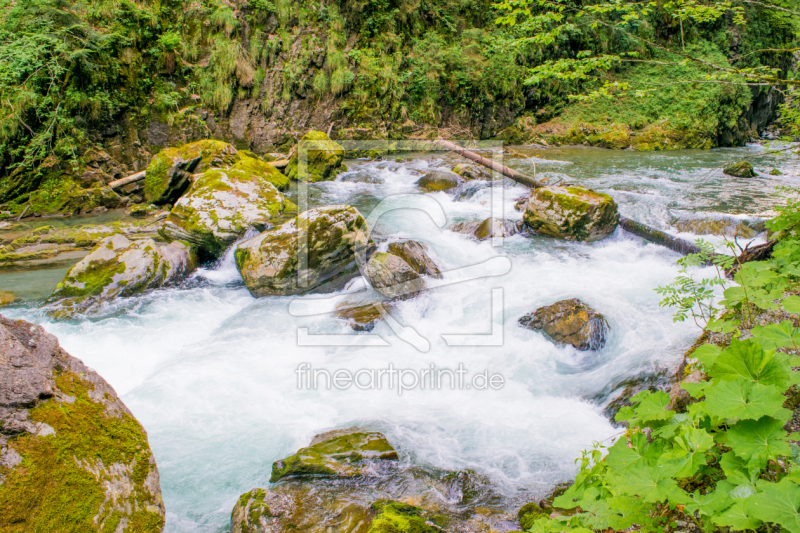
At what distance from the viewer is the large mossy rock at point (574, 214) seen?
271 inches

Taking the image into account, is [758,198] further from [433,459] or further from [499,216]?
[433,459]

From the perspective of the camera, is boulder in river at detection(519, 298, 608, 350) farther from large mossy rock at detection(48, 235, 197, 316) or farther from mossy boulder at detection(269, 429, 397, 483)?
large mossy rock at detection(48, 235, 197, 316)

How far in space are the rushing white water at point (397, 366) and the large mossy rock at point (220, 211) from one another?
487 millimetres

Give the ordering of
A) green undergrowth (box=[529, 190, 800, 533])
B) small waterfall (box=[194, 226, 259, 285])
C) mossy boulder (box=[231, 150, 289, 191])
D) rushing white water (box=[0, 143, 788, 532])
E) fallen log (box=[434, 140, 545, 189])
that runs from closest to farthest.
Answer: green undergrowth (box=[529, 190, 800, 533]), rushing white water (box=[0, 143, 788, 532]), small waterfall (box=[194, 226, 259, 285]), mossy boulder (box=[231, 150, 289, 191]), fallen log (box=[434, 140, 545, 189])

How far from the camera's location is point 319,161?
11.2m

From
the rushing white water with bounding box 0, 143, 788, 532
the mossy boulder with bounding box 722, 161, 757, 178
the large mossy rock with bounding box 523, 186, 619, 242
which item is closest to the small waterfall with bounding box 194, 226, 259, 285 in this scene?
the rushing white water with bounding box 0, 143, 788, 532

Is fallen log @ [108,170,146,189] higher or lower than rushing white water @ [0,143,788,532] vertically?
higher

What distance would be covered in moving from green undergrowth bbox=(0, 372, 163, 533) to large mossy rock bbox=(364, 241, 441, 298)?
11.6 ft

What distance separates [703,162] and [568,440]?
13402 mm

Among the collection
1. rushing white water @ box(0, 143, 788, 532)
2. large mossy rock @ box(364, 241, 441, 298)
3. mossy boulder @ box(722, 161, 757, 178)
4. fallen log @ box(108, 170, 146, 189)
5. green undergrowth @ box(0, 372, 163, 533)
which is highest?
fallen log @ box(108, 170, 146, 189)

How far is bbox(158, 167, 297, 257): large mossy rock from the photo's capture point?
6.45 metres

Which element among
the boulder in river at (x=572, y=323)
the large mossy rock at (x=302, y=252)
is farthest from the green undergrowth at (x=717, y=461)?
the large mossy rock at (x=302, y=252)

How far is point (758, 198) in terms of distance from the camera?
8.45 m

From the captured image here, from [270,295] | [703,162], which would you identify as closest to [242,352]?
[270,295]
